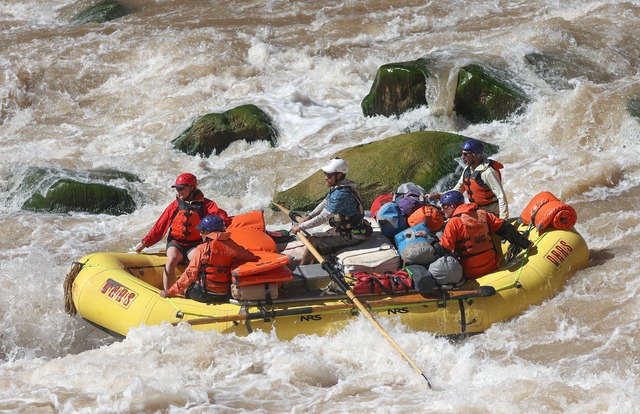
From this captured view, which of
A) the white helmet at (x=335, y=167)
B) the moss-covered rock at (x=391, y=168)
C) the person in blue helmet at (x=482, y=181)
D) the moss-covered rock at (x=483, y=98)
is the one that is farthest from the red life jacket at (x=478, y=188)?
the moss-covered rock at (x=483, y=98)

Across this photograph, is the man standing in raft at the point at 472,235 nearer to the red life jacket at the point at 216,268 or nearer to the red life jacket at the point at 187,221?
the red life jacket at the point at 216,268

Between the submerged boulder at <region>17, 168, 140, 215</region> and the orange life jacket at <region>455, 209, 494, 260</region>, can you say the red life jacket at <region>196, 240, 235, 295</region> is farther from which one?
the submerged boulder at <region>17, 168, 140, 215</region>

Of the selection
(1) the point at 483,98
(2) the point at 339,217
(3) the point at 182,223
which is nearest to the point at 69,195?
(3) the point at 182,223

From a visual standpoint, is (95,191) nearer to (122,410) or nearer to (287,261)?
(287,261)

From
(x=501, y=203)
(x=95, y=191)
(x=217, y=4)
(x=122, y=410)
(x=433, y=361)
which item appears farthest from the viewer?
(x=217, y=4)

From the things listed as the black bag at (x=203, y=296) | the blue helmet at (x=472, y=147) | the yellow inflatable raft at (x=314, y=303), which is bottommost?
the yellow inflatable raft at (x=314, y=303)

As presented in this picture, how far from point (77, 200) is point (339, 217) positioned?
4.90 m

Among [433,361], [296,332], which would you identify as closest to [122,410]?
[296,332]

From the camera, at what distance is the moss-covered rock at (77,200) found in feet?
37.9

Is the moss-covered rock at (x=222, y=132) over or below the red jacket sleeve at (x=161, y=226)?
below

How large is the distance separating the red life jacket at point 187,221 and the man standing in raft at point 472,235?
2260 mm

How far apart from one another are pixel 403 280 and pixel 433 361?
2.64ft

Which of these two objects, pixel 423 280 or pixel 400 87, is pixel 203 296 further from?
pixel 400 87

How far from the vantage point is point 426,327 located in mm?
7730
